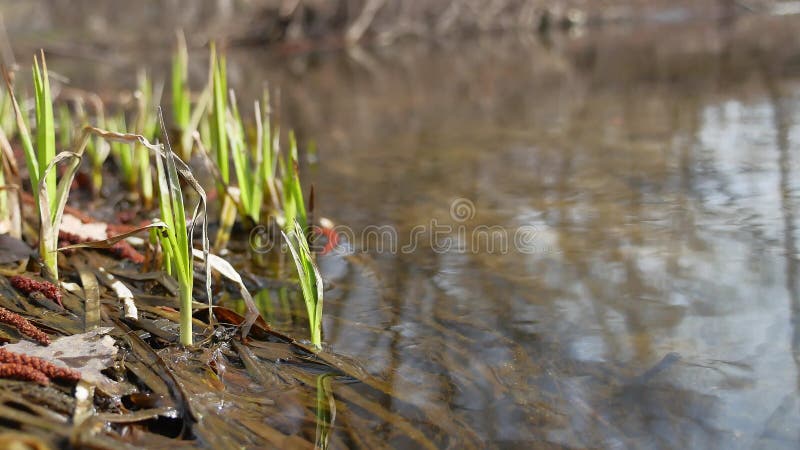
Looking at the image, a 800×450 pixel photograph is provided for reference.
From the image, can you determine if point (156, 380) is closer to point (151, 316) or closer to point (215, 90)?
point (151, 316)

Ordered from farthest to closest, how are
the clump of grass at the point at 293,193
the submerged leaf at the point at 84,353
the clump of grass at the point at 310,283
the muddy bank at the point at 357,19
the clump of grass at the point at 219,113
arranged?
the muddy bank at the point at 357,19
the clump of grass at the point at 219,113
the clump of grass at the point at 293,193
the clump of grass at the point at 310,283
the submerged leaf at the point at 84,353

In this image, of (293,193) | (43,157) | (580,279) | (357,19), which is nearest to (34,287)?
(43,157)

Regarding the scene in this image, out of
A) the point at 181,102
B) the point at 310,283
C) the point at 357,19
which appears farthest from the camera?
the point at 357,19

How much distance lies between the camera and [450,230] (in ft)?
10.5

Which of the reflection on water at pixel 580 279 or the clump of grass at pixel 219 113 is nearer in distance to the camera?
the reflection on water at pixel 580 279

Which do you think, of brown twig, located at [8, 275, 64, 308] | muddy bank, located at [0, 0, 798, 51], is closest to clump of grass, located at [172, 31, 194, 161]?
brown twig, located at [8, 275, 64, 308]

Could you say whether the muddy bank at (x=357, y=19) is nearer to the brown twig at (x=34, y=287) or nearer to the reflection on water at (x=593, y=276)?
the reflection on water at (x=593, y=276)

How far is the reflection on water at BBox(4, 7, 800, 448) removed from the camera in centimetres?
180

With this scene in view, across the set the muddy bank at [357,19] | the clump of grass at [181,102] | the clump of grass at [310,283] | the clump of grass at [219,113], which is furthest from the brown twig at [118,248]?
the muddy bank at [357,19]

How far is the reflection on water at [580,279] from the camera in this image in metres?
1.80

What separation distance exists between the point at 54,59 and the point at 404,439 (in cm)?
1520

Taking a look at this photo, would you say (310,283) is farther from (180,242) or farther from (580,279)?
(580,279)

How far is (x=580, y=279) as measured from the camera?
2588mm

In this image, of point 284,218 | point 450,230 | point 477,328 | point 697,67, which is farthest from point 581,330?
point 697,67
